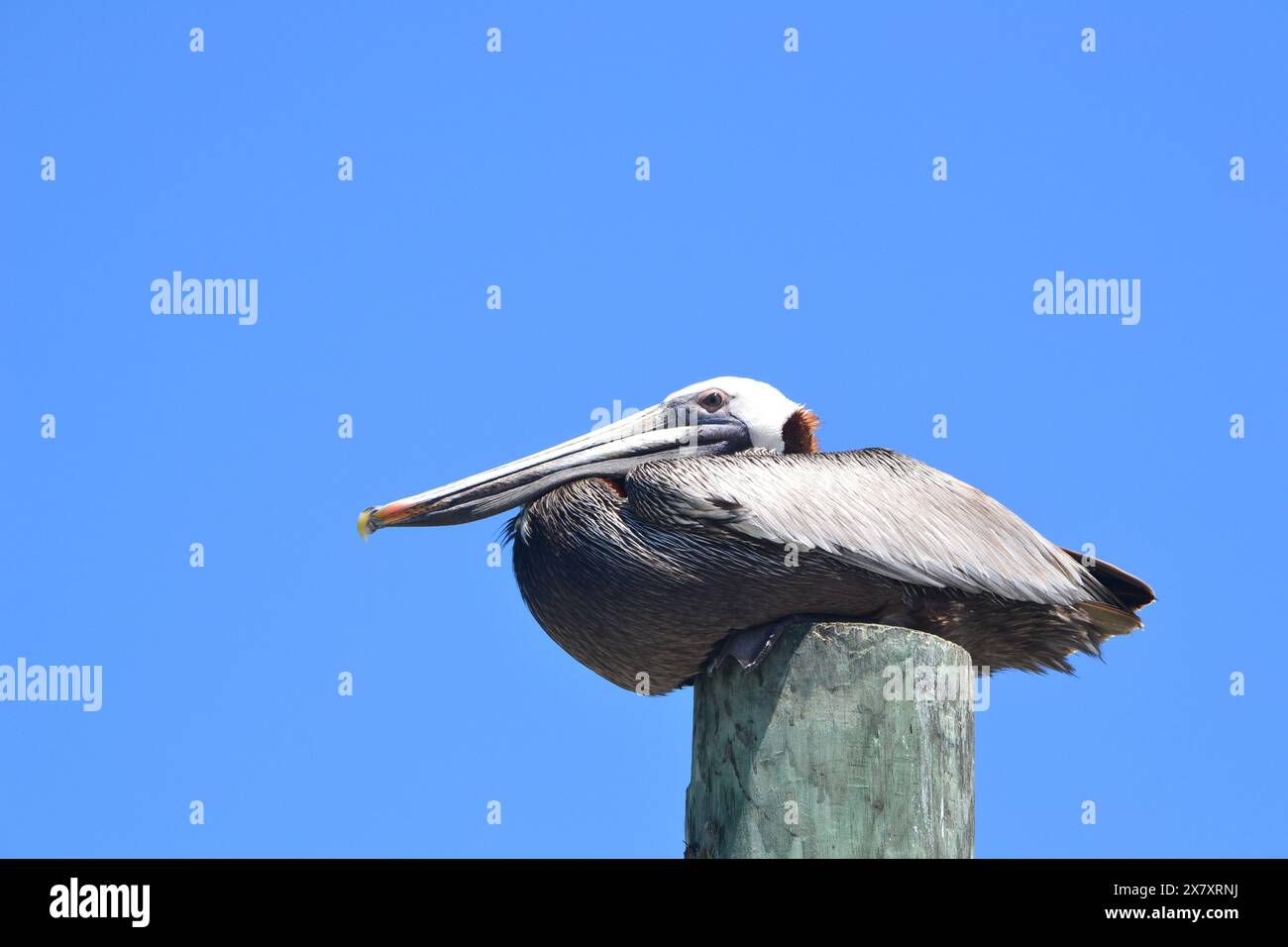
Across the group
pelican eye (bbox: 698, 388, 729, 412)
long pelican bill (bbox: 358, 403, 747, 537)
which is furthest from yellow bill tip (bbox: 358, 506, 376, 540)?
pelican eye (bbox: 698, 388, 729, 412)

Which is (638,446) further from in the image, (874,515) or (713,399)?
(874,515)

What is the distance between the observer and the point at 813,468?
20.3 ft

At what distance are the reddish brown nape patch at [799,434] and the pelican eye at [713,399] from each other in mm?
278

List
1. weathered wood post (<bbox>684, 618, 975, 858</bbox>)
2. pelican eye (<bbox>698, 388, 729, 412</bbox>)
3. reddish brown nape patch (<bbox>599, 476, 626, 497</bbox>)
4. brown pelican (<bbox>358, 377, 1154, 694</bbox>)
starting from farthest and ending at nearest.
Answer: pelican eye (<bbox>698, 388, 729, 412</bbox>)
reddish brown nape patch (<bbox>599, 476, 626, 497</bbox>)
brown pelican (<bbox>358, 377, 1154, 694</bbox>)
weathered wood post (<bbox>684, 618, 975, 858</bbox>)

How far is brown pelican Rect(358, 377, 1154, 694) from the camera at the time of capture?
5809 mm

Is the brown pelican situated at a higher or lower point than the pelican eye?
lower

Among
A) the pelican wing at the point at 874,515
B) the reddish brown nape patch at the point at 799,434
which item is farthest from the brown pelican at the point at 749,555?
the reddish brown nape patch at the point at 799,434

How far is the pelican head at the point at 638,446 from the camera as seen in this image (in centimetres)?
634

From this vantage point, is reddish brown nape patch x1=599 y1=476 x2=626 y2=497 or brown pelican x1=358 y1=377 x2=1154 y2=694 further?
reddish brown nape patch x1=599 y1=476 x2=626 y2=497

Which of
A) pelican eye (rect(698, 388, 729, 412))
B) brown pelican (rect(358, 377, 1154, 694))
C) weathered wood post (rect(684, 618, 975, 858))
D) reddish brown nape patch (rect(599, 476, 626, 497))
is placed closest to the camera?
weathered wood post (rect(684, 618, 975, 858))

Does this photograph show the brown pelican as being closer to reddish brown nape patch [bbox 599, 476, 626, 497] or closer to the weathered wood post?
reddish brown nape patch [bbox 599, 476, 626, 497]
